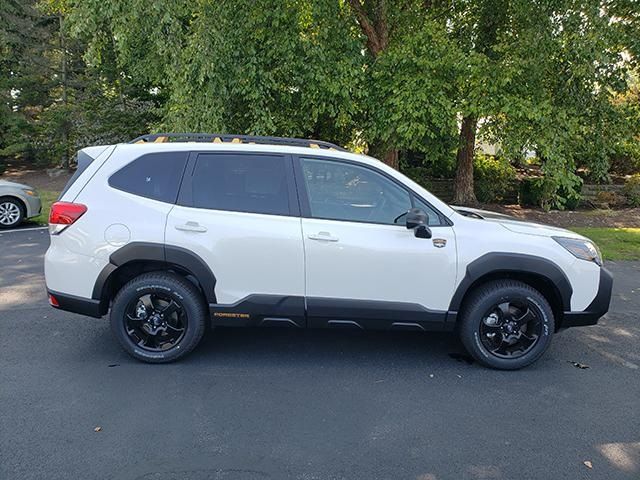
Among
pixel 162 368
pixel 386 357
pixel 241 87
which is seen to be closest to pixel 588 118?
pixel 241 87

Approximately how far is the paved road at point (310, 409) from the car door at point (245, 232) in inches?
21.8

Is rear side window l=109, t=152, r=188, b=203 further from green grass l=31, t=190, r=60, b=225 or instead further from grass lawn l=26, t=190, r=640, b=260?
green grass l=31, t=190, r=60, b=225

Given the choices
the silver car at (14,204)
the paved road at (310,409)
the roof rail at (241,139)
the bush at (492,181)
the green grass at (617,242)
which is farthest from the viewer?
the bush at (492,181)

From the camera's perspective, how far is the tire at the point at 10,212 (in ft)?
33.1

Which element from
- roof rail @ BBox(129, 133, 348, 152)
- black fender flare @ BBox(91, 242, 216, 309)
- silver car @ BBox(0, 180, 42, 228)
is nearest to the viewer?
black fender flare @ BBox(91, 242, 216, 309)

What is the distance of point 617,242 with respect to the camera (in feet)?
32.8

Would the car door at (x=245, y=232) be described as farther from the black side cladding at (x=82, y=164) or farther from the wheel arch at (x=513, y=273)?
the wheel arch at (x=513, y=273)

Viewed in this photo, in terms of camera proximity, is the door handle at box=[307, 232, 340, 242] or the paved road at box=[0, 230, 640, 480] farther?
the door handle at box=[307, 232, 340, 242]

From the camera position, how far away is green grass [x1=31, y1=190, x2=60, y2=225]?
11041 mm

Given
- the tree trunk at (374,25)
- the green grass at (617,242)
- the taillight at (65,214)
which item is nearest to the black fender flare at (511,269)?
the taillight at (65,214)

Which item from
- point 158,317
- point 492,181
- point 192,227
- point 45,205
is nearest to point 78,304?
point 158,317

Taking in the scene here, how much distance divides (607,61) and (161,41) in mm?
→ 7513

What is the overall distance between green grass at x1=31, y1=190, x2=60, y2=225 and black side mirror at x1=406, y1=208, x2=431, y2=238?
963 cm

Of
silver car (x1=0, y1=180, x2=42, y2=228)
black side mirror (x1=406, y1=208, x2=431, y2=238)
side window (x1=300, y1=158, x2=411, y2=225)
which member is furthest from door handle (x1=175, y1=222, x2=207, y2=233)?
silver car (x1=0, y1=180, x2=42, y2=228)
